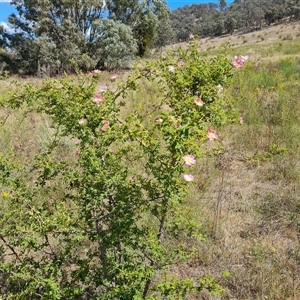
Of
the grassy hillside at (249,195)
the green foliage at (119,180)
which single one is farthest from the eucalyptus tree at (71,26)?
the green foliage at (119,180)

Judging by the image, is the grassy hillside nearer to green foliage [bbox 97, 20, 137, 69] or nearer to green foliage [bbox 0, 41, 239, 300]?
green foliage [bbox 0, 41, 239, 300]

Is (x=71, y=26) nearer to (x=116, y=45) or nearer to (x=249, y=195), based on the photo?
(x=116, y=45)

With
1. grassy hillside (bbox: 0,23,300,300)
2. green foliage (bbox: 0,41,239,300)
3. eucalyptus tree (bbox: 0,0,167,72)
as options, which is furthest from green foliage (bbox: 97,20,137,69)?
green foliage (bbox: 0,41,239,300)

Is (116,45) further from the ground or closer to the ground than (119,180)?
further from the ground

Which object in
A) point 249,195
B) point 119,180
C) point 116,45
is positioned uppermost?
point 116,45

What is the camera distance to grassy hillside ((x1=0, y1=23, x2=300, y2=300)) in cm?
206

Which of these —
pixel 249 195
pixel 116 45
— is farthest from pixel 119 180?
pixel 116 45

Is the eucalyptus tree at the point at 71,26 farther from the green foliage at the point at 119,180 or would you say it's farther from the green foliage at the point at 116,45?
the green foliage at the point at 119,180

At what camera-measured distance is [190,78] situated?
4.65 ft

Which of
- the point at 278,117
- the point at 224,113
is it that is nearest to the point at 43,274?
the point at 224,113

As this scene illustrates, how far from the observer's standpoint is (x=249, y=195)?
302 cm

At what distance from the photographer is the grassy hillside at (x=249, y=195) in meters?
2.06

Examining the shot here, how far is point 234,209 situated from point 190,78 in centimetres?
177

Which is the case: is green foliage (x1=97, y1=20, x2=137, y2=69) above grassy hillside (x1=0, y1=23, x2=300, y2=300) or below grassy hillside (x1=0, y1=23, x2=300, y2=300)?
above
